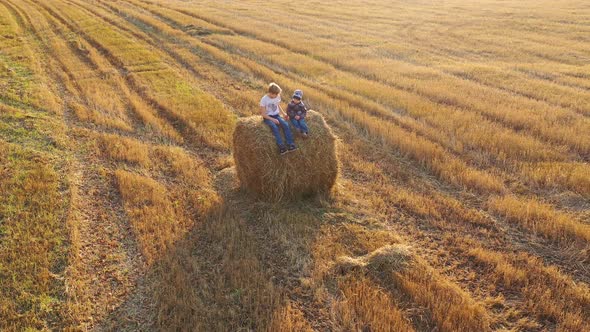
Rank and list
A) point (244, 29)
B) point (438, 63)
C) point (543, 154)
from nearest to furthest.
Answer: point (543, 154), point (438, 63), point (244, 29)

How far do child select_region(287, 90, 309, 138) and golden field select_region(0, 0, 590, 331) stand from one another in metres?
1.37

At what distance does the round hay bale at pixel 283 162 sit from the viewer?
776 cm

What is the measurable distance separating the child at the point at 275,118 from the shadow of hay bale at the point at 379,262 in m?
2.34

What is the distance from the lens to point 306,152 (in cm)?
793

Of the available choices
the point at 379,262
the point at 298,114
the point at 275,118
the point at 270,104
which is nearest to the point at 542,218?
the point at 379,262

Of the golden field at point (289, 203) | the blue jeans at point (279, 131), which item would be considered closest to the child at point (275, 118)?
the blue jeans at point (279, 131)

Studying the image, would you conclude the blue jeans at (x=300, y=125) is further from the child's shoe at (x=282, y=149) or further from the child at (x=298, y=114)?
the child's shoe at (x=282, y=149)

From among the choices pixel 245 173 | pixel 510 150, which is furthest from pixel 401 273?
pixel 510 150

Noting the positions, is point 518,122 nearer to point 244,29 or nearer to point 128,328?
point 128,328

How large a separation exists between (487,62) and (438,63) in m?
2.55

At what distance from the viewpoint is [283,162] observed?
25.6 ft

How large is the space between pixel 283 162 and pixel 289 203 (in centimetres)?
79

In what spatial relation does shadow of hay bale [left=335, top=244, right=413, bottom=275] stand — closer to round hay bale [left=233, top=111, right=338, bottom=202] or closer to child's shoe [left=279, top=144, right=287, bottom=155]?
round hay bale [left=233, top=111, right=338, bottom=202]

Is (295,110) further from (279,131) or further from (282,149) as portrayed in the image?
(282,149)
